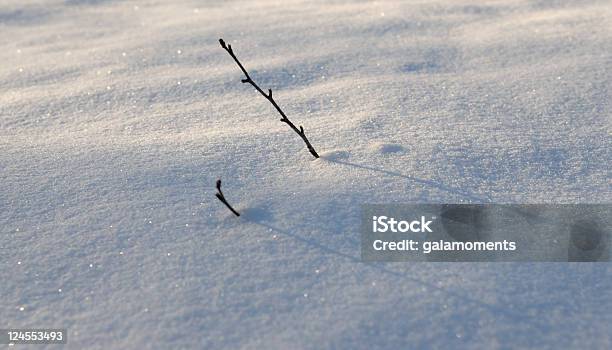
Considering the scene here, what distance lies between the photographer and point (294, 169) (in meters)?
1.73

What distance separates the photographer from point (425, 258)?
1421 millimetres

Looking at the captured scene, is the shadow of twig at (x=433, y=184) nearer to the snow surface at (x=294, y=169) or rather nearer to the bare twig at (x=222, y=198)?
the snow surface at (x=294, y=169)

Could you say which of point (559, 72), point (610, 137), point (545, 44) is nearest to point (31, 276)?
point (610, 137)

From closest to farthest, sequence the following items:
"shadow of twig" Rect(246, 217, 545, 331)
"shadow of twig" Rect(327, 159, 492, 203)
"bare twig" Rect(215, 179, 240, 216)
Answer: "shadow of twig" Rect(246, 217, 545, 331)
"bare twig" Rect(215, 179, 240, 216)
"shadow of twig" Rect(327, 159, 492, 203)

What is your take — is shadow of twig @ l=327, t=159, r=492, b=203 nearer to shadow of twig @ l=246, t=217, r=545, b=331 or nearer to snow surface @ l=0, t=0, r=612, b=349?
snow surface @ l=0, t=0, r=612, b=349

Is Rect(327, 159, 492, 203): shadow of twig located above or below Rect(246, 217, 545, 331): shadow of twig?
above

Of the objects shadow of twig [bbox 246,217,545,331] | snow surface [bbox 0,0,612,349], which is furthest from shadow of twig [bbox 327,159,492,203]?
shadow of twig [bbox 246,217,545,331]

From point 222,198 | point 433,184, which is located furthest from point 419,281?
point 222,198

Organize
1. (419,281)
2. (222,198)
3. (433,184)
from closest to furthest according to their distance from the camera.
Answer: (419,281) → (222,198) → (433,184)

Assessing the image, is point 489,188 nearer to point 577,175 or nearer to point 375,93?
point 577,175

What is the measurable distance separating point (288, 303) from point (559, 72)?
1513 mm

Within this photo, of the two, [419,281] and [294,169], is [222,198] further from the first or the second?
[419,281]

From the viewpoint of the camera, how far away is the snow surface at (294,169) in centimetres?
128

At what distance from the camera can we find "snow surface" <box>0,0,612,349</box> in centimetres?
128
